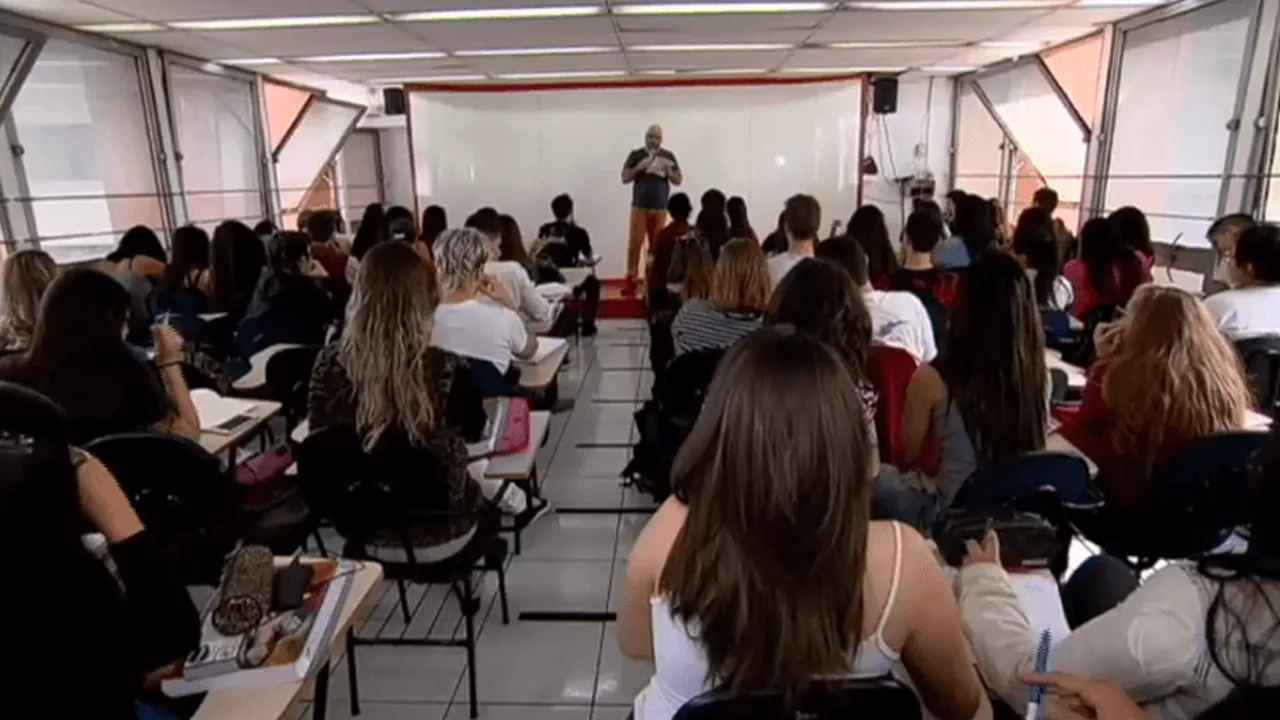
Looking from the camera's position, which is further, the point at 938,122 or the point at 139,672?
the point at 938,122

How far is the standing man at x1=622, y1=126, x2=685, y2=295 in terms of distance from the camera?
28.1ft

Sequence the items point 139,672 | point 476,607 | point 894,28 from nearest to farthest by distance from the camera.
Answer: point 139,672 → point 476,607 → point 894,28

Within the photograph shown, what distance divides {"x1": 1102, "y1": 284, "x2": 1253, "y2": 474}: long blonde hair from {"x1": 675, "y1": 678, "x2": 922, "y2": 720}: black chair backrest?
65.2 inches

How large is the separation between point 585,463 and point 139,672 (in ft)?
10.7

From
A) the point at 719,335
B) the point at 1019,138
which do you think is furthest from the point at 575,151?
the point at 719,335

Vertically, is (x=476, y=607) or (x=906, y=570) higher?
(x=906, y=570)

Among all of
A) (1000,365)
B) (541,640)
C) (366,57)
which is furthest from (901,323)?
(366,57)

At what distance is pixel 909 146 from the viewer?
11.4 metres

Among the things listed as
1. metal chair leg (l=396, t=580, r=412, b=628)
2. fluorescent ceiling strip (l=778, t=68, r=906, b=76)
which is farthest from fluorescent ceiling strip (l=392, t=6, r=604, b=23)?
fluorescent ceiling strip (l=778, t=68, r=906, b=76)

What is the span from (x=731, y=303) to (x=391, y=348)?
150cm

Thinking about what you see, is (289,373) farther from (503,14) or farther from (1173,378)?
(1173,378)

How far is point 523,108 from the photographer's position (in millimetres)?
9383

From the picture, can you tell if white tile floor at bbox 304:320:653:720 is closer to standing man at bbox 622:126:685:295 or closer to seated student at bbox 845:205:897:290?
seated student at bbox 845:205:897:290

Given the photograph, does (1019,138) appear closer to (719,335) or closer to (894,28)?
(894,28)
